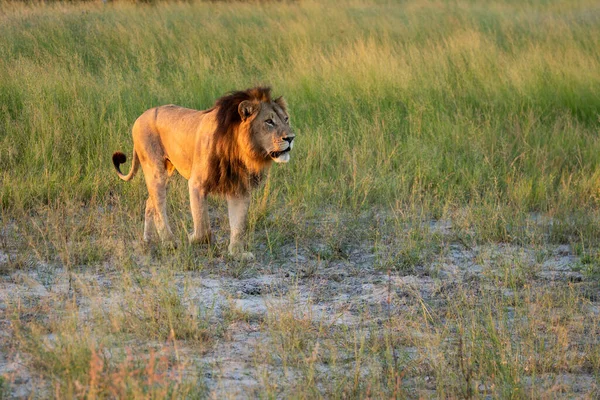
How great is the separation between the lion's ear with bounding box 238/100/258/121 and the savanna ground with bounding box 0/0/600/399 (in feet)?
2.89

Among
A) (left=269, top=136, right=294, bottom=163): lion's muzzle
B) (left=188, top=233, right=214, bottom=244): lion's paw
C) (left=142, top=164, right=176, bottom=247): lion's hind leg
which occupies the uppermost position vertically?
(left=269, top=136, right=294, bottom=163): lion's muzzle

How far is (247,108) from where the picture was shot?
16.8ft

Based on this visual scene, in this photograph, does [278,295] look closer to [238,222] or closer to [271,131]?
[238,222]

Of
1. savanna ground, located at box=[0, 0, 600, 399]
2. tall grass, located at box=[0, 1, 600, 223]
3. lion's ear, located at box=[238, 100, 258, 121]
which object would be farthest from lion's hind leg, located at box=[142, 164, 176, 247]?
lion's ear, located at box=[238, 100, 258, 121]

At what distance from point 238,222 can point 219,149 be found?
19.3 inches

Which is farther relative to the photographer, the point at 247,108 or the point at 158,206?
the point at 158,206

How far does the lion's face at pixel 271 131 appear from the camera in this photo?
508 cm

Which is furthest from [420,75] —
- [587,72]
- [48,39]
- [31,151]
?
[48,39]

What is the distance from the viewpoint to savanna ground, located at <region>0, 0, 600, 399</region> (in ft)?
12.1

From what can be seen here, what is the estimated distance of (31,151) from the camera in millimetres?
7098

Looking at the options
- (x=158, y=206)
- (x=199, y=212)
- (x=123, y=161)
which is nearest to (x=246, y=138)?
(x=199, y=212)

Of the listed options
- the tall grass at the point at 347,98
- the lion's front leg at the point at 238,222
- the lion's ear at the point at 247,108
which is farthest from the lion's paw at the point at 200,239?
the tall grass at the point at 347,98

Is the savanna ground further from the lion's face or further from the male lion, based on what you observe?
the lion's face

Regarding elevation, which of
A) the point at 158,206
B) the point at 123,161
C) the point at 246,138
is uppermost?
the point at 246,138
